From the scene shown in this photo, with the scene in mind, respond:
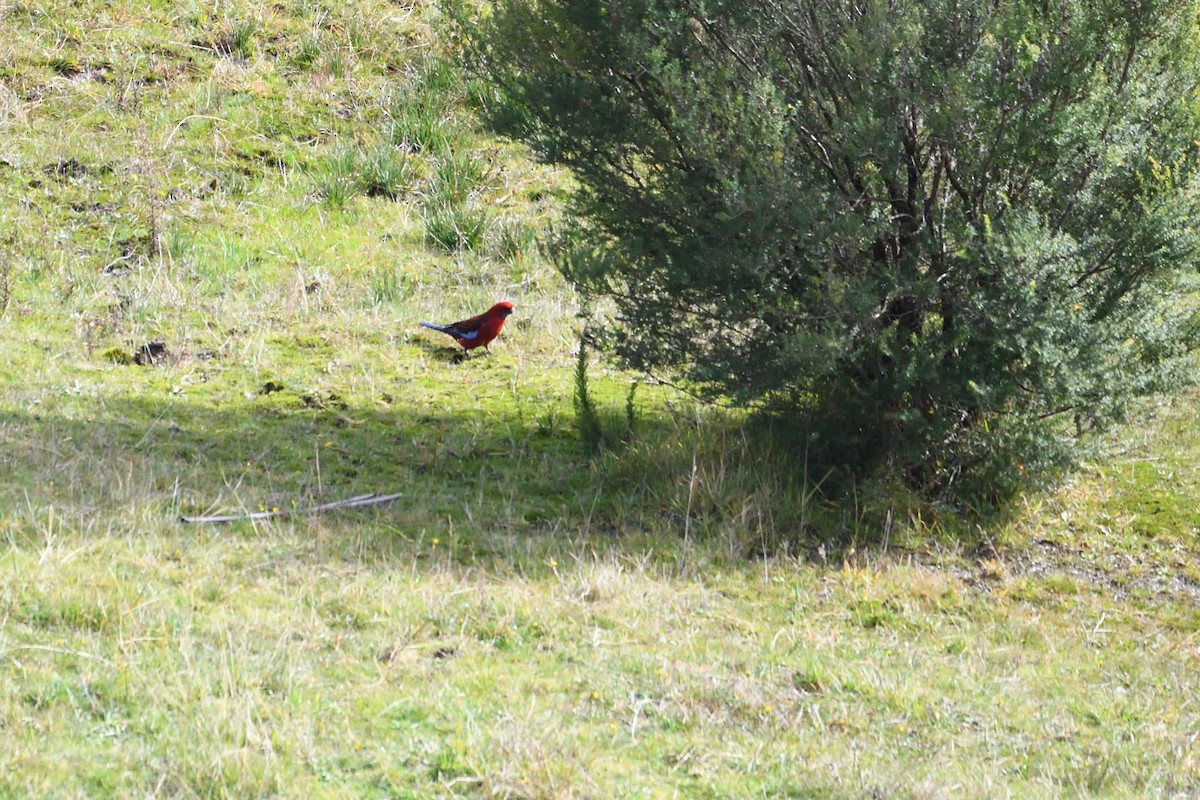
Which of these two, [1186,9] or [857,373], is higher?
[1186,9]

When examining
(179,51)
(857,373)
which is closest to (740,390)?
(857,373)

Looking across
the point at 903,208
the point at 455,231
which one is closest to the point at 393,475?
the point at 903,208

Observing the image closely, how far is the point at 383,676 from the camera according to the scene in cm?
467

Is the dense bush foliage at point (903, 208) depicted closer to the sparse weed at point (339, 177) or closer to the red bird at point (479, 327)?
the red bird at point (479, 327)

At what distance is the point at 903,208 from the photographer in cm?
694

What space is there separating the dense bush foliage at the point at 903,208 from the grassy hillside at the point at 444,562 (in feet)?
1.92

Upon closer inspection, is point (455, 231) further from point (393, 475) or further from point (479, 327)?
point (393, 475)

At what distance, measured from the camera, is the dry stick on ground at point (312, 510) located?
608 cm

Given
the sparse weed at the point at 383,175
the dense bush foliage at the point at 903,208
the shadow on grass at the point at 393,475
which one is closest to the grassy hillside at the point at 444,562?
the shadow on grass at the point at 393,475

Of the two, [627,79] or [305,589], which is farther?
[627,79]

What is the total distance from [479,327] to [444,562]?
372cm

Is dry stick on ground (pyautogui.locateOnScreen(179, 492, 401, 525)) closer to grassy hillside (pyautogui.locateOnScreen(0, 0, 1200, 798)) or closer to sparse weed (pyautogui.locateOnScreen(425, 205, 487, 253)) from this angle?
grassy hillside (pyautogui.locateOnScreen(0, 0, 1200, 798))

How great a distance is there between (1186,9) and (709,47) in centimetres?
244

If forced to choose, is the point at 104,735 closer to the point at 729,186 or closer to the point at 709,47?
the point at 729,186
